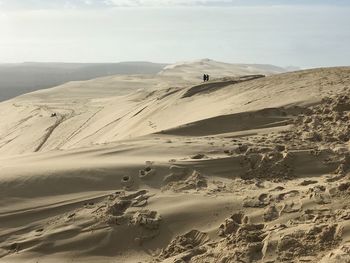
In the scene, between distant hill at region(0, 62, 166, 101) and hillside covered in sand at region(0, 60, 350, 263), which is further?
distant hill at region(0, 62, 166, 101)

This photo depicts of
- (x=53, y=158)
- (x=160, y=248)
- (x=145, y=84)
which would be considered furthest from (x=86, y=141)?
(x=145, y=84)

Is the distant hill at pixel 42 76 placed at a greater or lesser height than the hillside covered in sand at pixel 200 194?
lesser

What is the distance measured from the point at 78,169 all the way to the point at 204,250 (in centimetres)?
248

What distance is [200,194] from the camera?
4.95 m

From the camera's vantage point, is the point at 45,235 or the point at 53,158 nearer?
the point at 45,235

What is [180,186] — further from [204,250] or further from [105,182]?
[204,250]

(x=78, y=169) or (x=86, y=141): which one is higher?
(x=78, y=169)

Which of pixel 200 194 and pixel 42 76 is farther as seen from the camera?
pixel 42 76

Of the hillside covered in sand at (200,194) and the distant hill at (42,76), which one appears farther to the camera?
the distant hill at (42,76)

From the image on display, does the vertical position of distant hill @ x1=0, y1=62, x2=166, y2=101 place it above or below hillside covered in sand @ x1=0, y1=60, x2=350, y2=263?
below

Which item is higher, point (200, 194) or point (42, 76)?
point (200, 194)

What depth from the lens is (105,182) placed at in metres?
5.47

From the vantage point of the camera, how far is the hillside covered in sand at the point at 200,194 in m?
3.85

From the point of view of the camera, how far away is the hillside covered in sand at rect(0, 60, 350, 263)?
3846 mm
